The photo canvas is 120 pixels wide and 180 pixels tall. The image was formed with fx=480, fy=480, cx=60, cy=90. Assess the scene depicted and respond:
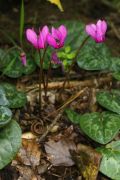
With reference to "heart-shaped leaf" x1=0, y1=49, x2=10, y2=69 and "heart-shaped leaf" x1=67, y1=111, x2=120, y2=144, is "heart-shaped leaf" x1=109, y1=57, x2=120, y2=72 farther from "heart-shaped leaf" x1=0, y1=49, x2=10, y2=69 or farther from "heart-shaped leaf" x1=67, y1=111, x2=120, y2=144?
"heart-shaped leaf" x1=0, y1=49, x2=10, y2=69

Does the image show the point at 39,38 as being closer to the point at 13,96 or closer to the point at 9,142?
the point at 13,96

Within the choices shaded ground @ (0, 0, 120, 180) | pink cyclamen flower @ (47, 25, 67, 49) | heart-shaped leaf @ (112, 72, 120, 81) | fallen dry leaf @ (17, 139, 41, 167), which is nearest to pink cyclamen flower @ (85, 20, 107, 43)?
pink cyclamen flower @ (47, 25, 67, 49)

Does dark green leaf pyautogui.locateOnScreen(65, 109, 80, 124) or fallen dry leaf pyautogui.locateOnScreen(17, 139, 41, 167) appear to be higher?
dark green leaf pyautogui.locateOnScreen(65, 109, 80, 124)

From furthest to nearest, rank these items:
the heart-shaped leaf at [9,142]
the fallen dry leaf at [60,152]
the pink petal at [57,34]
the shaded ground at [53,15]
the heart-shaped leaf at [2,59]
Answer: the shaded ground at [53,15] < the heart-shaped leaf at [2,59] < the fallen dry leaf at [60,152] < the pink petal at [57,34] < the heart-shaped leaf at [9,142]

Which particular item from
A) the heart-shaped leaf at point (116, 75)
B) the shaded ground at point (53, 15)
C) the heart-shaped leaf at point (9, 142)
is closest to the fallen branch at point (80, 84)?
the shaded ground at point (53, 15)

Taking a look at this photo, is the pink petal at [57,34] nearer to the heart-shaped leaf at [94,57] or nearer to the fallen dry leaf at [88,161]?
the heart-shaped leaf at [94,57]

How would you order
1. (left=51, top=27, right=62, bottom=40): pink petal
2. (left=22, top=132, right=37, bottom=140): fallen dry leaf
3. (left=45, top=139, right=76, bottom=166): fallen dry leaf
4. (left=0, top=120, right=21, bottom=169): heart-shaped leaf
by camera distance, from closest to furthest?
(left=0, top=120, right=21, bottom=169): heart-shaped leaf < (left=51, top=27, right=62, bottom=40): pink petal < (left=45, top=139, right=76, bottom=166): fallen dry leaf < (left=22, top=132, right=37, bottom=140): fallen dry leaf

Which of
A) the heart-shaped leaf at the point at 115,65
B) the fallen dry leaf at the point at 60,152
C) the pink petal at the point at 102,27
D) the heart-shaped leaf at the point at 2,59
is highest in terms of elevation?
the pink petal at the point at 102,27
